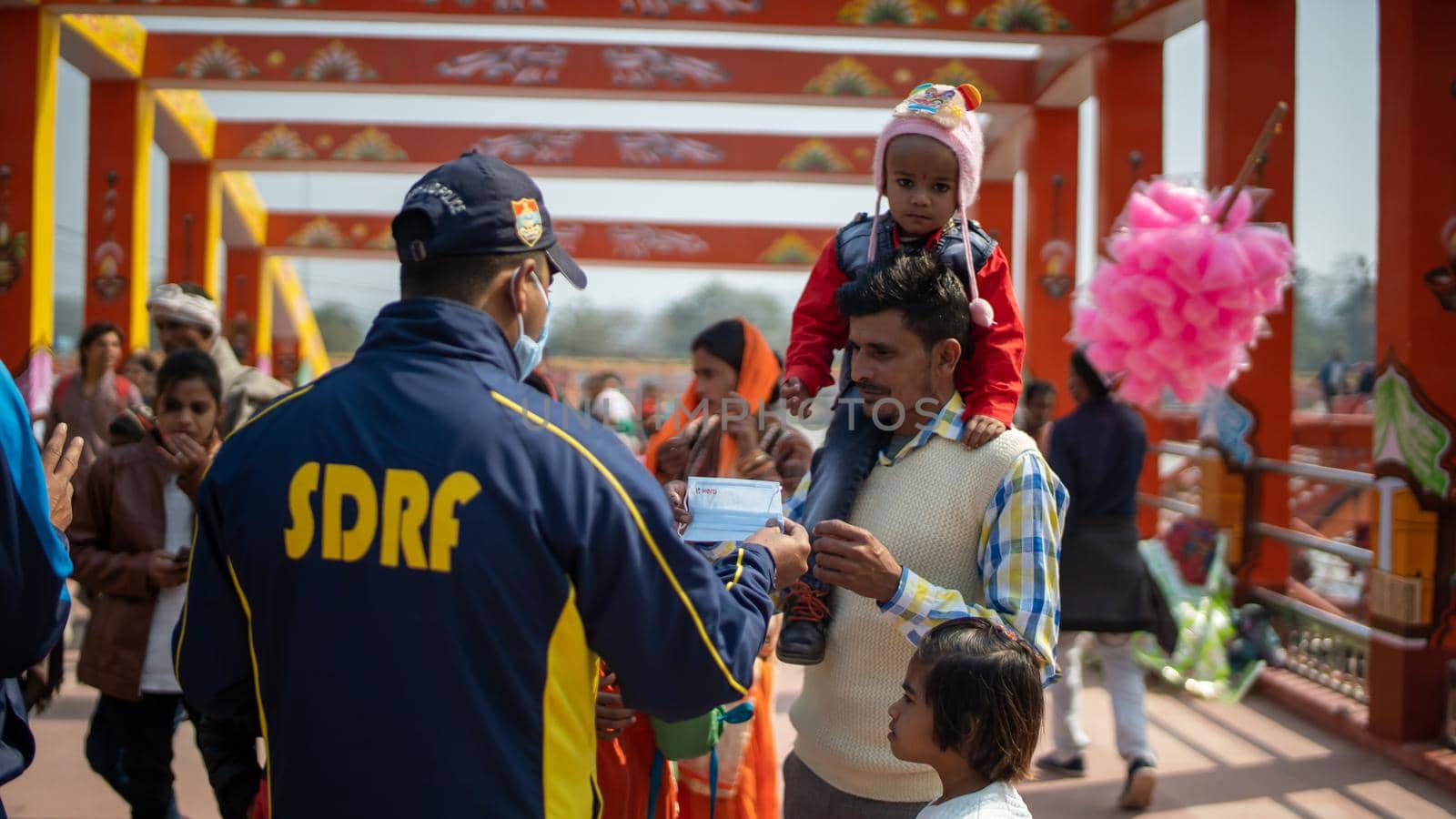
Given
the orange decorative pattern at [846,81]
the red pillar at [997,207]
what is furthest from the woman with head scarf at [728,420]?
the red pillar at [997,207]

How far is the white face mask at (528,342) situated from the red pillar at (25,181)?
30.0 ft

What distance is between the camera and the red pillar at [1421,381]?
5074mm

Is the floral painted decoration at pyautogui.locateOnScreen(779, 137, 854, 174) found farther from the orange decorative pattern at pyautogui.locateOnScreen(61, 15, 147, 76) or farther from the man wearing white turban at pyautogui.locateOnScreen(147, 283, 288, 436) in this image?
the man wearing white turban at pyautogui.locateOnScreen(147, 283, 288, 436)

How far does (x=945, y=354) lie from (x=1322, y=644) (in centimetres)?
491

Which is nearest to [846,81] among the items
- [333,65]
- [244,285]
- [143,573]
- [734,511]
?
[333,65]

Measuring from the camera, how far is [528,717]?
58.0 inches

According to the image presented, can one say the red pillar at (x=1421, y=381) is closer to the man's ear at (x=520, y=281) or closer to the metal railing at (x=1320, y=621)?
the metal railing at (x=1320, y=621)

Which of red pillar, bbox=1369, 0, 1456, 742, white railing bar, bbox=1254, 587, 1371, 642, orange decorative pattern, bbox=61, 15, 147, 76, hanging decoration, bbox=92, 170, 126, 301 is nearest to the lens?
red pillar, bbox=1369, 0, 1456, 742

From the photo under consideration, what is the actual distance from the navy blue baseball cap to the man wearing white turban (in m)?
3.16

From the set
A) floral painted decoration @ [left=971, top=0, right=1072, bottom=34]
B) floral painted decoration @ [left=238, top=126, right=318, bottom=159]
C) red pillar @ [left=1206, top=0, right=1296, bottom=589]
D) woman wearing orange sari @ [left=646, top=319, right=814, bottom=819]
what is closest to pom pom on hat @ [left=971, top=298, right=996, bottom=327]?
woman wearing orange sari @ [left=646, top=319, right=814, bottom=819]

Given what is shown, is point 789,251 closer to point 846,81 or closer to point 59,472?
point 846,81

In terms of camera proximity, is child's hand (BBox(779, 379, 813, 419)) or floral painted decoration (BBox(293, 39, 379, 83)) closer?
child's hand (BBox(779, 379, 813, 419))

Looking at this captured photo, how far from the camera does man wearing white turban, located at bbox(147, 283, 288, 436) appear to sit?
450 cm

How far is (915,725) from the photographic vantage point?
188 centimetres
